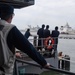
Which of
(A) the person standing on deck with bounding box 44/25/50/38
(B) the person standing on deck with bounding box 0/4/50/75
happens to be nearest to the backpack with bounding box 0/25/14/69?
(B) the person standing on deck with bounding box 0/4/50/75

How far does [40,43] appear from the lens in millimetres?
13094

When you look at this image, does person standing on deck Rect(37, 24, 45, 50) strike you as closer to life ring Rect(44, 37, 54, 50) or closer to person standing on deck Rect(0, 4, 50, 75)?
life ring Rect(44, 37, 54, 50)

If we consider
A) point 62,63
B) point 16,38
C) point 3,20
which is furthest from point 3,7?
point 62,63

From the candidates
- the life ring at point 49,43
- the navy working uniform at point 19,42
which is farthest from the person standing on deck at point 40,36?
the navy working uniform at point 19,42

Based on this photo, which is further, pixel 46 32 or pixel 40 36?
pixel 40 36

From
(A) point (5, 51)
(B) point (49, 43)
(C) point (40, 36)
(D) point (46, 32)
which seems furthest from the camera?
(C) point (40, 36)

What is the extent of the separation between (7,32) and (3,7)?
30cm

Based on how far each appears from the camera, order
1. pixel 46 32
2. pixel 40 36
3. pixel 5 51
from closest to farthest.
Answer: pixel 5 51
pixel 46 32
pixel 40 36

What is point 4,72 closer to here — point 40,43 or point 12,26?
point 12,26

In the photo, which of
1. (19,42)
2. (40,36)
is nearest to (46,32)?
(40,36)

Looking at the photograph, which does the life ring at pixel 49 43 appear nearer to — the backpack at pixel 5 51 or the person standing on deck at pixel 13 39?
the person standing on deck at pixel 13 39

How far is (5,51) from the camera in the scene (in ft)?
8.77

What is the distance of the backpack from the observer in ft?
8.70

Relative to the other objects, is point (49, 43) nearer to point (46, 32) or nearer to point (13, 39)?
point (46, 32)
